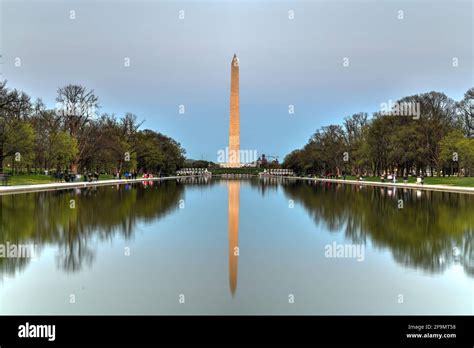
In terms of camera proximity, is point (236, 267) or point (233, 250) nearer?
point (236, 267)

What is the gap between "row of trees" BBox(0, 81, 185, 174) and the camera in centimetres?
4241

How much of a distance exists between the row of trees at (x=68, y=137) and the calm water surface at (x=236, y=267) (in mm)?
25781

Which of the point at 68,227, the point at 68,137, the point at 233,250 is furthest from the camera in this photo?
the point at 68,137

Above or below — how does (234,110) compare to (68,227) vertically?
above

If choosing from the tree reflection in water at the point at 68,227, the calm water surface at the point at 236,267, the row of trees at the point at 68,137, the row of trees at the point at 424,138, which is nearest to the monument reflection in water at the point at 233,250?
the calm water surface at the point at 236,267

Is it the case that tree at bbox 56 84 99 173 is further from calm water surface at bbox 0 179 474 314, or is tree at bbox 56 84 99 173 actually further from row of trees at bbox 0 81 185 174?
calm water surface at bbox 0 179 474 314

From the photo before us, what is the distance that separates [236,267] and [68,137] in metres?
44.5

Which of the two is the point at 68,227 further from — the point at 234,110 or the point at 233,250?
the point at 234,110

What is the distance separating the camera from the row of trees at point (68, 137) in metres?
42.4

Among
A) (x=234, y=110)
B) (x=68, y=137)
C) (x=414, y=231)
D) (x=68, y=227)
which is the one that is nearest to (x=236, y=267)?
(x=414, y=231)

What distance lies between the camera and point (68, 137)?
50.0 m

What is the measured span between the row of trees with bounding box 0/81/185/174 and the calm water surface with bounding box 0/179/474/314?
2578 centimetres
